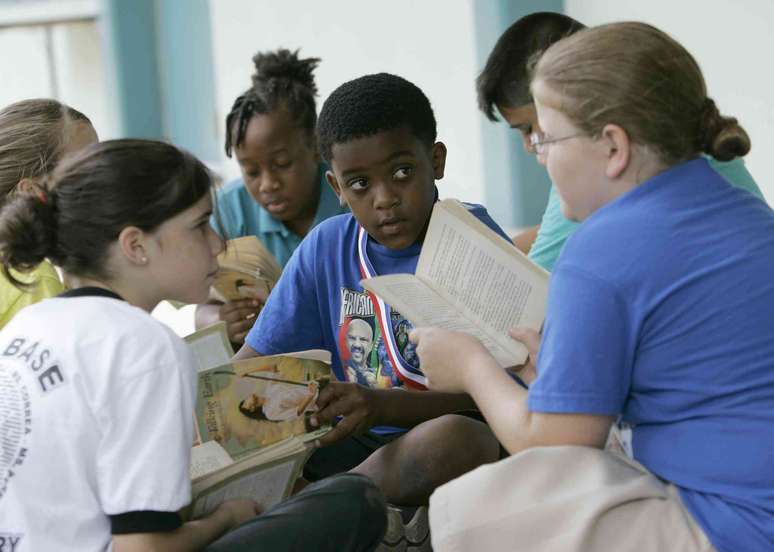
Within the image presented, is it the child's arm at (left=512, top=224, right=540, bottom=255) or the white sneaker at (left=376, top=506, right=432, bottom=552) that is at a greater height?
the child's arm at (left=512, top=224, right=540, bottom=255)

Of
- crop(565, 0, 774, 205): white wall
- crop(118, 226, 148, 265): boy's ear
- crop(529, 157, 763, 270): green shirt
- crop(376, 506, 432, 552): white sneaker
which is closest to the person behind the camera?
crop(118, 226, 148, 265): boy's ear

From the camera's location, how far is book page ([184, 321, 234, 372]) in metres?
2.05

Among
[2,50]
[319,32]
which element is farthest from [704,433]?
[2,50]

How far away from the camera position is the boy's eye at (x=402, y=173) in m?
2.30

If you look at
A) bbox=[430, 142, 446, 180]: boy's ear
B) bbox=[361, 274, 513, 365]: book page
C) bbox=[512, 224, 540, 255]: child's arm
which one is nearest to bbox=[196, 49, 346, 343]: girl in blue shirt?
bbox=[512, 224, 540, 255]: child's arm

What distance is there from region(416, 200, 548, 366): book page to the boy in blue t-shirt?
274mm

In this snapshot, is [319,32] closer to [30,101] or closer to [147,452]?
[30,101]

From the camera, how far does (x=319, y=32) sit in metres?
5.56

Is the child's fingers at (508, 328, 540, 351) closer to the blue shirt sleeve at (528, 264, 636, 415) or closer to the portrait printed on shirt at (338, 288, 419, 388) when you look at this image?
the blue shirt sleeve at (528, 264, 636, 415)

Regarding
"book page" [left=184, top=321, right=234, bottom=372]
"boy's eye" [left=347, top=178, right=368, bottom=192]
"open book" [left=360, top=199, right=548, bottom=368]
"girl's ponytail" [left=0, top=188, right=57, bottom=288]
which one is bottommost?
"book page" [left=184, top=321, right=234, bottom=372]

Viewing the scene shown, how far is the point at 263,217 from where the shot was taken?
3.30 metres

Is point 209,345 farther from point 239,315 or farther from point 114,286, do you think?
point 239,315

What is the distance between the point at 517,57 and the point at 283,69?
92 cm

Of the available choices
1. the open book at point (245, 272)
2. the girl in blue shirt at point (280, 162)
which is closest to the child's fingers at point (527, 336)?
the open book at point (245, 272)
